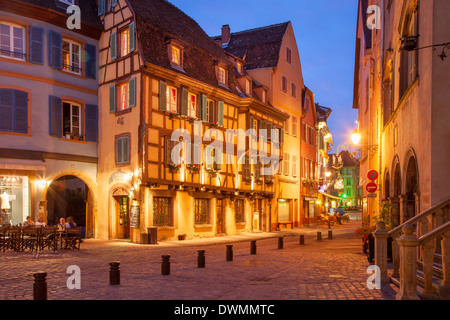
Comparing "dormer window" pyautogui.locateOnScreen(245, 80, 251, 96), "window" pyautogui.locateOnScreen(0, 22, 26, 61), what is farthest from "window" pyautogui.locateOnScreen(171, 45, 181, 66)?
"window" pyautogui.locateOnScreen(0, 22, 26, 61)

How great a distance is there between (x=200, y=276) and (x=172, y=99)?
515 inches

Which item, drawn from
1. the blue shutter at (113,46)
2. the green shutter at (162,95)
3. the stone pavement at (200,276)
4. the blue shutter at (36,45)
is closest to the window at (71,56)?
the blue shutter at (36,45)

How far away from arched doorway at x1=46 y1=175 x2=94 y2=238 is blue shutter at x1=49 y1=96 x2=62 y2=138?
11.9 feet

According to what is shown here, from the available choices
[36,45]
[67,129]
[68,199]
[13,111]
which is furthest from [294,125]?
[13,111]

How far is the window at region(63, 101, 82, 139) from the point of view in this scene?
2108 cm

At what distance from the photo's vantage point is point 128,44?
830 inches

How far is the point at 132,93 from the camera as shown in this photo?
66.7 feet

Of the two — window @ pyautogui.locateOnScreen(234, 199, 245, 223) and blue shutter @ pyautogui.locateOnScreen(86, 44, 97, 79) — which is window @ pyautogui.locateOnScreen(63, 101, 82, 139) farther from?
window @ pyautogui.locateOnScreen(234, 199, 245, 223)

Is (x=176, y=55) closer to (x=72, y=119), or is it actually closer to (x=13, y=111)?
(x=72, y=119)

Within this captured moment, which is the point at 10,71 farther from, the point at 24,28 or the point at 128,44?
the point at 128,44

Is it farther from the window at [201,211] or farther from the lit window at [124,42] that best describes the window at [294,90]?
the lit window at [124,42]

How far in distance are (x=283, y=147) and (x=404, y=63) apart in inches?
749

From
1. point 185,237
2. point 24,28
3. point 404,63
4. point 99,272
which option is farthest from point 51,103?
point 404,63

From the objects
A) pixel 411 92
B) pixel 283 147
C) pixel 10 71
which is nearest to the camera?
pixel 411 92
